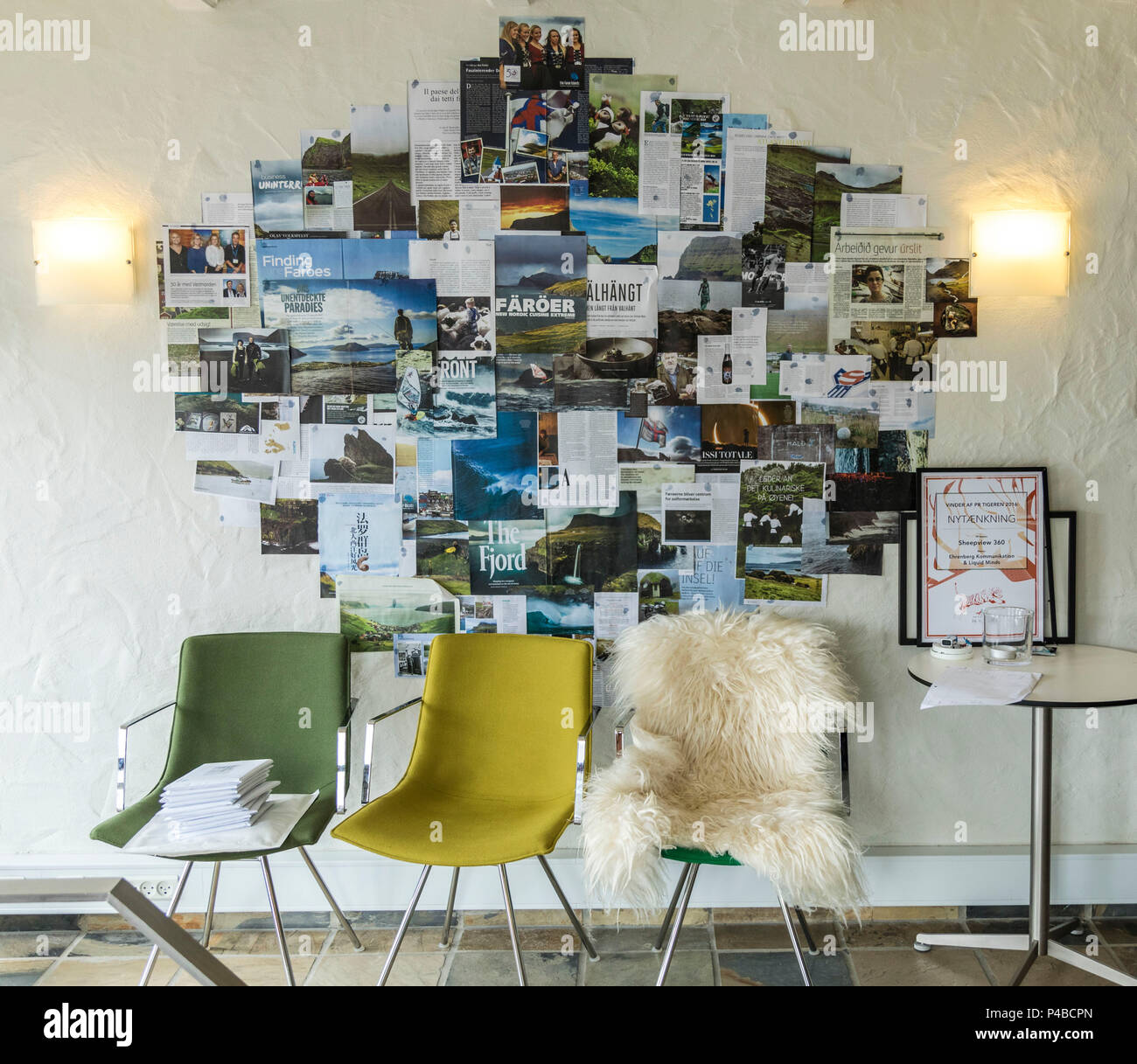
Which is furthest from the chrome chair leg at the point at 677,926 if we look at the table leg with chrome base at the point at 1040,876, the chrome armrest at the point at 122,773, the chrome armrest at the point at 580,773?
the chrome armrest at the point at 122,773

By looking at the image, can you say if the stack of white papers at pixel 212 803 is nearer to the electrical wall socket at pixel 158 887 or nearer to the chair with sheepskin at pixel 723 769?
the electrical wall socket at pixel 158 887

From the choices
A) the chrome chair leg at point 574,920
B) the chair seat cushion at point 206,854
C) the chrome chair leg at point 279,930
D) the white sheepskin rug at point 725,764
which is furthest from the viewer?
the chrome chair leg at point 574,920

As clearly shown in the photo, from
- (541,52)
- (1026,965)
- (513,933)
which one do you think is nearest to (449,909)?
(513,933)

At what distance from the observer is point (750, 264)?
2.70 meters

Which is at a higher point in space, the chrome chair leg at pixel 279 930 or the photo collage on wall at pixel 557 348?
the photo collage on wall at pixel 557 348

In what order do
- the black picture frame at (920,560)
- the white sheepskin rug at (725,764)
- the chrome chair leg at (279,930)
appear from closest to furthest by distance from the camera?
the white sheepskin rug at (725,764)
the chrome chair leg at (279,930)
the black picture frame at (920,560)

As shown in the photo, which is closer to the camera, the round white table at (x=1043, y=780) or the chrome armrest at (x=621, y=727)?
the round white table at (x=1043, y=780)

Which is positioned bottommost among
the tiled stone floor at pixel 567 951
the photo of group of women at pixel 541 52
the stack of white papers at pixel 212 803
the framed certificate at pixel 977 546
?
the tiled stone floor at pixel 567 951

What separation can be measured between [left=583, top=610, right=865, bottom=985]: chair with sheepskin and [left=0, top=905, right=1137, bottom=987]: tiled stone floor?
5.4 inches

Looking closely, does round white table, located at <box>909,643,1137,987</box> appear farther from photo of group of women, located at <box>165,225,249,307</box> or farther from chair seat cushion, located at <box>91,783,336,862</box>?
photo of group of women, located at <box>165,225,249,307</box>

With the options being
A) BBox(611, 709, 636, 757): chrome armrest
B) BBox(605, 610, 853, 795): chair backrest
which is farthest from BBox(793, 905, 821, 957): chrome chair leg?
BBox(611, 709, 636, 757): chrome armrest

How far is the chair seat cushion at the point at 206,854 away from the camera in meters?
2.20

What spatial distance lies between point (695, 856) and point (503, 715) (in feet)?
2.34
